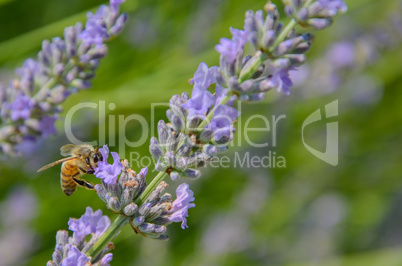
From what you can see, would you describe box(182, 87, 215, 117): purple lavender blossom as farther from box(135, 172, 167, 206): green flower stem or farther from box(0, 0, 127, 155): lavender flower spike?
box(0, 0, 127, 155): lavender flower spike

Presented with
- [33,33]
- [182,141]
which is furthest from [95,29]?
[33,33]

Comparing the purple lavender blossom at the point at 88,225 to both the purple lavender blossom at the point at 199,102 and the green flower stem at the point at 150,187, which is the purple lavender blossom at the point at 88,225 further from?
the purple lavender blossom at the point at 199,102

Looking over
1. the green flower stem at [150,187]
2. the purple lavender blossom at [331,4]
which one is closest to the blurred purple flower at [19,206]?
the green flower stem at [150,187]

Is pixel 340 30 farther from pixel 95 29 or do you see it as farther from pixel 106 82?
pixel 95 29

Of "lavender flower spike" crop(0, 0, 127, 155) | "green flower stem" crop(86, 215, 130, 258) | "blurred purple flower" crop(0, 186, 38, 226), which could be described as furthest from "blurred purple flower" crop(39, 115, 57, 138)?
"blurred purple flower" crop(0, 186, 38, 226)

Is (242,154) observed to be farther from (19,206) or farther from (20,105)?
(20,105)
